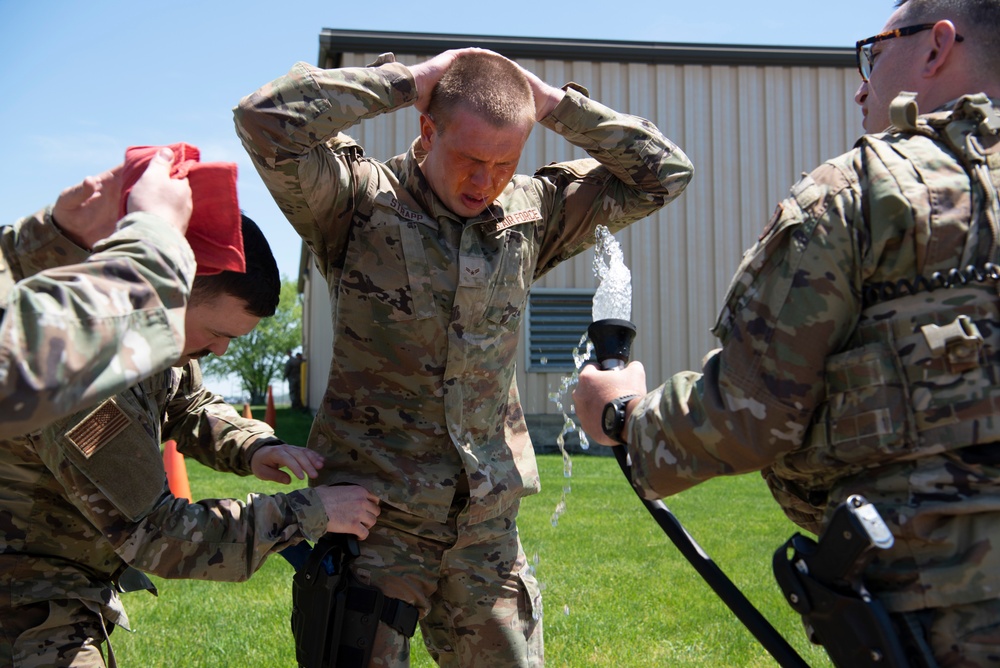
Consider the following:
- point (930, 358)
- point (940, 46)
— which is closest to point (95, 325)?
point (930, 358)

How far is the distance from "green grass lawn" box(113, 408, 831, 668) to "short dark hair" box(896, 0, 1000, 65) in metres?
2.61

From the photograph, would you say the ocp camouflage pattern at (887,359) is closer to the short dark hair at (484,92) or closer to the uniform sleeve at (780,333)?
the uniform sleeve at (780,333)

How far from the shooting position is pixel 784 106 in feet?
56.7

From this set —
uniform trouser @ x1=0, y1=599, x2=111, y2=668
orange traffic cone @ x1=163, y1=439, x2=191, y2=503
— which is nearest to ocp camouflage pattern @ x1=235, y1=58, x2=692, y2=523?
uniform trouser @ x1=0, y1=599, x2=111, y2=668

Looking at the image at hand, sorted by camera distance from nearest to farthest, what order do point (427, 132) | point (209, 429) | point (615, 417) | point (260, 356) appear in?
1. point (615, 417)
2. point (427, 132)
3. point (209, 429)
4. point (260, 356)

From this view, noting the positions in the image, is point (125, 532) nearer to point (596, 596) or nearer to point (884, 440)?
point (884, 440)

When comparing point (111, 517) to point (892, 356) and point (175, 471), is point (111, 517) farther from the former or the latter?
point (175, 471)

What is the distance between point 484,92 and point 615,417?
1.40 m

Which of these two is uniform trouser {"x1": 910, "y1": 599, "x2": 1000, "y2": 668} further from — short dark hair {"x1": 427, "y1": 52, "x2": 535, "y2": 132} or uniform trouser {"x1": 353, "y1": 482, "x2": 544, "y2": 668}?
short dark hair {"x1": 427, "y1": 52, "x2": 535, "y2": 132}

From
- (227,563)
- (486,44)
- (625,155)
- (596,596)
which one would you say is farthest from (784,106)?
(227,563)

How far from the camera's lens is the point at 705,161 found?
17047 millimetres

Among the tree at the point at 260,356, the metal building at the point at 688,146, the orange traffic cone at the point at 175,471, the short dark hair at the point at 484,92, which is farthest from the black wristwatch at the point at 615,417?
the tree at the point at 260,356

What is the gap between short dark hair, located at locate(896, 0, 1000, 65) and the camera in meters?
2.39

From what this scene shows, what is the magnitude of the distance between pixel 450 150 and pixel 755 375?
1.59 m
